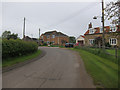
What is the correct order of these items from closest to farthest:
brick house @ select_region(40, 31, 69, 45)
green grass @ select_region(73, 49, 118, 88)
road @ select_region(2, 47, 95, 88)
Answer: green grass @ select_region(73, 49, 118, 88), road @ select_region(2, 47, 95, 88), brick house @ select_region(40, 31, 69, 45)

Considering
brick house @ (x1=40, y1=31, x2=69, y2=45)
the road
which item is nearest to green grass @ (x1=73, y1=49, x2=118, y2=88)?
the road

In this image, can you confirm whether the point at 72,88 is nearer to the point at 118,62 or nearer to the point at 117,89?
the point at 117,89

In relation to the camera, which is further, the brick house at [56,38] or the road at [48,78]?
the brick house at [56,38]

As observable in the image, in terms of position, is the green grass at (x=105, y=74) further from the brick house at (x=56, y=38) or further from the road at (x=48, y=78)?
the brick house at (x=56, y=38)

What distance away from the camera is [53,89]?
3.87 meters

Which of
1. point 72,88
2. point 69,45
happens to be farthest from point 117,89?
point 69,45

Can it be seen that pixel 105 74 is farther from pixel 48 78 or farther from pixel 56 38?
pixel 56 38

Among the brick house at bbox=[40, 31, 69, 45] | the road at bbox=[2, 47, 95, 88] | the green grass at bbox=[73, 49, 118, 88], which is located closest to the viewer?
the green grass at bbox=[73, 49, 118, 88]

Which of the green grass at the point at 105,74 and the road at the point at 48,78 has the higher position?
the green grass at the point at 105,74

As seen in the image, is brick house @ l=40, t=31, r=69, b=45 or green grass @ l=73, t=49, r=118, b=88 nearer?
green grass @ l=73, t=49, r=118, b=88

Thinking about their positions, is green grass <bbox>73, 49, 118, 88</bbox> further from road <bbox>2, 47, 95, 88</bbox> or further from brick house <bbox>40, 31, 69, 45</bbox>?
brick house <bbox>40, 31, 69, 45</bbox>

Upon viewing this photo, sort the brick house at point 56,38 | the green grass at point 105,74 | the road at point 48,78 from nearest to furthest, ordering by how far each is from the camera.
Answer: the green grass at point 105,74, the road at point 48,78, the brick house at point 56,38

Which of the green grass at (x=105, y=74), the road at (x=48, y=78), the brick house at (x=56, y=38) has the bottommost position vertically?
the road at (x=48, y=78)

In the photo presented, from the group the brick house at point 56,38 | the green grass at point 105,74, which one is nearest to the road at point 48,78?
the green grass at point 105,74
